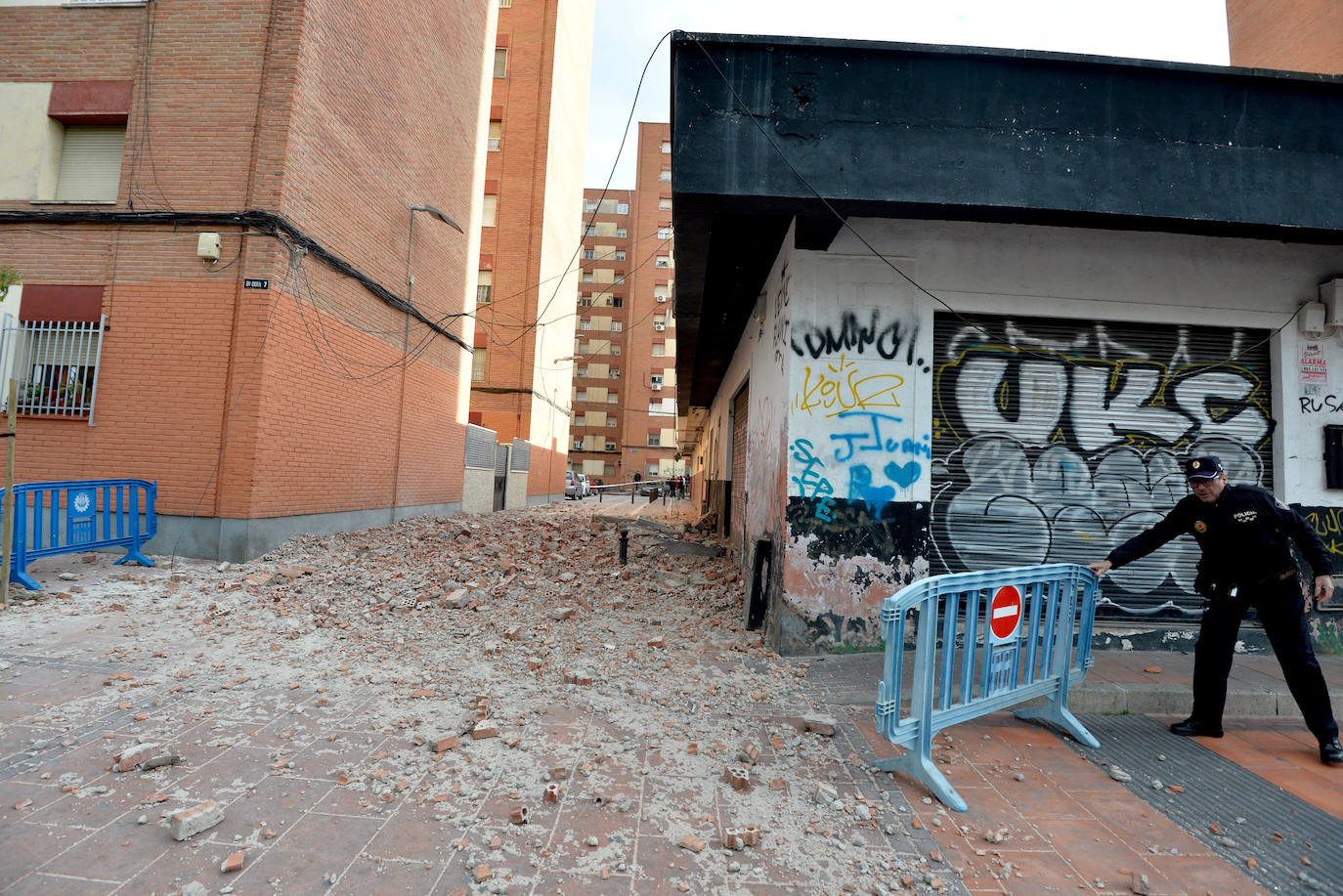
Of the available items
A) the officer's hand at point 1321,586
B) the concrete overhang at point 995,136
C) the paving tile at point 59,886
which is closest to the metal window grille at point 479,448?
the concrete overhang at point 995,136

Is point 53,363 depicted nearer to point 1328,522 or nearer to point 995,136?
point 995,136

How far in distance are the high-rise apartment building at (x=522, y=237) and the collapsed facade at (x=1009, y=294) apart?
64.0 feet

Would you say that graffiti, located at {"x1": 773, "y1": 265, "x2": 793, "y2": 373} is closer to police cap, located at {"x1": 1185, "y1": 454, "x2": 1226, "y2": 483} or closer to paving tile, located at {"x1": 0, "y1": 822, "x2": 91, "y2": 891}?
police cap, located at {"x1": 1185, "y1": 454, "x2": 1226, "y2": 483}

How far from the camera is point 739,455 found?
10500 millimetres

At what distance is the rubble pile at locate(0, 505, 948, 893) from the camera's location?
2.70 m

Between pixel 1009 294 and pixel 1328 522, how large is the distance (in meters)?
3.61

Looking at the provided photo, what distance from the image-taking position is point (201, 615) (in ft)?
19.7

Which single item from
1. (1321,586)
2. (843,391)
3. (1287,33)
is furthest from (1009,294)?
(1287,33)

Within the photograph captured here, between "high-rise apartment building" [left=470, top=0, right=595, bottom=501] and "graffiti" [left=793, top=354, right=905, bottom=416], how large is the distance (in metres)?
20.1

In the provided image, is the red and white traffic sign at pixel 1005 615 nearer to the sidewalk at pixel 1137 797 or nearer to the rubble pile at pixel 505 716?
the sidewalk at pixel 1137 797

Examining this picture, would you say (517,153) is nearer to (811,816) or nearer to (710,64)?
(710,64)

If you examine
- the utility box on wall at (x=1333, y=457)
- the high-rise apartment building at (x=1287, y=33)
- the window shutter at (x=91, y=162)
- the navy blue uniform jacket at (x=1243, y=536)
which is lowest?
the navy blue uniform jacket at (x=1243, y=536)

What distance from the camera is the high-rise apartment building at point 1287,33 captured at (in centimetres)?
853

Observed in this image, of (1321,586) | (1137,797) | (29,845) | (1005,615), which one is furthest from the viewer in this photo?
(1321,586)
